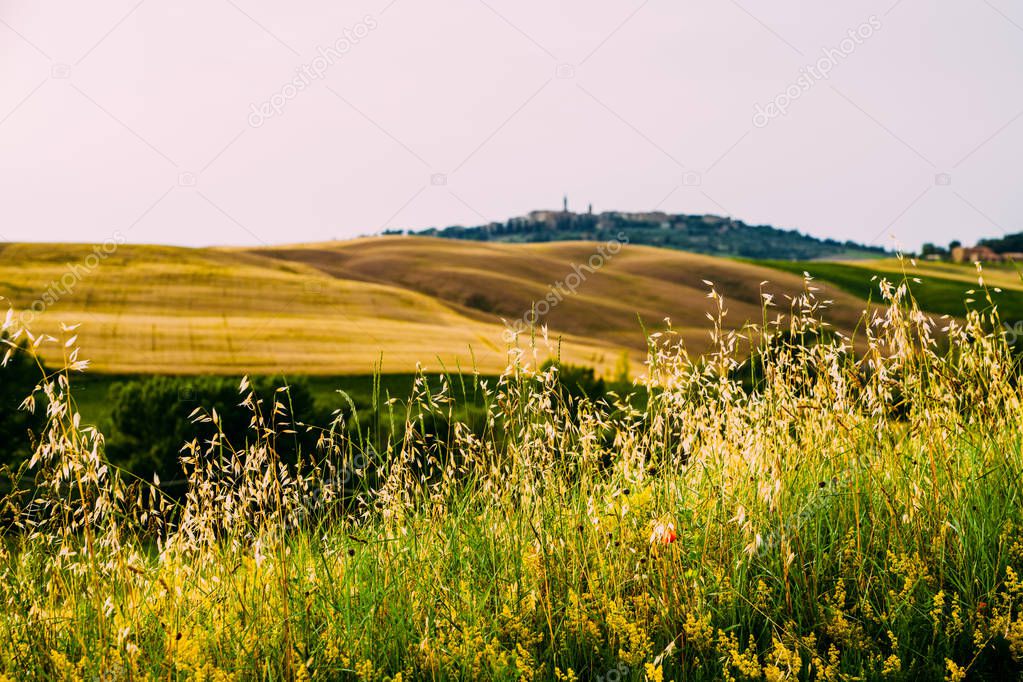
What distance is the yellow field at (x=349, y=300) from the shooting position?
103ft

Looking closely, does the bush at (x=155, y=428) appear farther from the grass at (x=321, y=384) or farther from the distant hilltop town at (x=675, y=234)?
the distant hilltop town at (x=675, y=234)

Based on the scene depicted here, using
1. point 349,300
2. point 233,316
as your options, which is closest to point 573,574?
point 233,316

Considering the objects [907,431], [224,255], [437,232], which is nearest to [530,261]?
[224,255]

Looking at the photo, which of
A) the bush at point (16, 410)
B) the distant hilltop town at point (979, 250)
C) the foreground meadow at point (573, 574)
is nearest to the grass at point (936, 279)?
the distant hilltop town at point (979, 250)

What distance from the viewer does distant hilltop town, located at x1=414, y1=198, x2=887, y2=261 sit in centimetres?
10500

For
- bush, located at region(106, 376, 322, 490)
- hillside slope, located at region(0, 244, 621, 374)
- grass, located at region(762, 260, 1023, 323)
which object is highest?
grass, located at region(762, 260, 1023, 323)

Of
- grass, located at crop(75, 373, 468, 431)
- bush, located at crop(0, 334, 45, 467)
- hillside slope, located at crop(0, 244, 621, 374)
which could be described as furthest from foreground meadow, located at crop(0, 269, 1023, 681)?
grass, located at crop(75, 373, 468, 431)

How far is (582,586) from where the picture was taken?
3.73 m

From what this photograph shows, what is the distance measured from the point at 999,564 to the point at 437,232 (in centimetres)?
9275

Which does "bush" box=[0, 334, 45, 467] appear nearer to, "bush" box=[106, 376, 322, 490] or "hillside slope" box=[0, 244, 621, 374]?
"bush" box=[106, 376, 322, 490]

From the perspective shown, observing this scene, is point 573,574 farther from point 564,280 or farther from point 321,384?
point 564,280

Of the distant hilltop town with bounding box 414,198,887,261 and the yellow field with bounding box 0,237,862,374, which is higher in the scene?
the distant hilltop town with bounding box 414,198,887,261

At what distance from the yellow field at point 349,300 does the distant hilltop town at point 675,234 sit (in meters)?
30.3

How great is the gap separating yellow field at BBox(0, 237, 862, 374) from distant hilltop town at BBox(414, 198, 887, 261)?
30.3 meters
